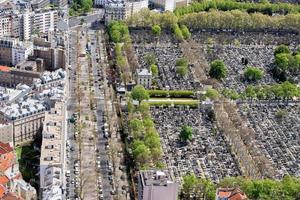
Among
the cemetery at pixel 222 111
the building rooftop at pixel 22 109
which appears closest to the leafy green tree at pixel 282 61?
the cemetery at pixel 222 111

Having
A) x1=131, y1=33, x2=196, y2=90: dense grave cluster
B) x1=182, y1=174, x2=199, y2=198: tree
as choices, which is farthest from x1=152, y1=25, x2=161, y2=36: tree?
x1=182, y1=174, x2=199, y2=198: tree

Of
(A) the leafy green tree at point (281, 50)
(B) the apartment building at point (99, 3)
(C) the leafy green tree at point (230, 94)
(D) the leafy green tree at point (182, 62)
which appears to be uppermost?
(B) the apartment building at point (99, 3)

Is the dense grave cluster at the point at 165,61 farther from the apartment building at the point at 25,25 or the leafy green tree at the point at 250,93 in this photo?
the apartment building at the point at 25,25

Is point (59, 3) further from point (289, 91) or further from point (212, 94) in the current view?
point (289, 91)

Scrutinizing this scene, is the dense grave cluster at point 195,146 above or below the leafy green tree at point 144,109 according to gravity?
below

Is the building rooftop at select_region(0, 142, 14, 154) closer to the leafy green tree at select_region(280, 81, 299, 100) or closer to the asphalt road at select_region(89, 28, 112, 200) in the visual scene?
the asphalt road at select_region(89, 28, 112, 200)
